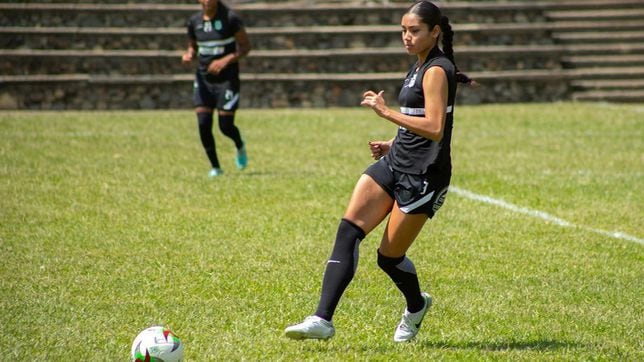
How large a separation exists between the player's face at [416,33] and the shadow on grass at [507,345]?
172 centimetres

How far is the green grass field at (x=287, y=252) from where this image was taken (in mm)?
6625

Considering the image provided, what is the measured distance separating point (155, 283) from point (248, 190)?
4.78 m

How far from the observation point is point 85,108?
2406 cm

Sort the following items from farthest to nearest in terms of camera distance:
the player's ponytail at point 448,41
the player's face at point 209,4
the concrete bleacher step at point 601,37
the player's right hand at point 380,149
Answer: the concrete bleacher step at point 601,37
the player's face at point 209,4
the player's right hand at point 380,149
the player's ponytail at point 448,41

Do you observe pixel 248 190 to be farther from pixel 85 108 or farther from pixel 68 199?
pixel 85 108

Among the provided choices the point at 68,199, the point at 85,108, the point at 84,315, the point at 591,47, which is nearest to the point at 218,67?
the point at 68,199

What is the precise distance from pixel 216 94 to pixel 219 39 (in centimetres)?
69

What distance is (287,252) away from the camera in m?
9.40

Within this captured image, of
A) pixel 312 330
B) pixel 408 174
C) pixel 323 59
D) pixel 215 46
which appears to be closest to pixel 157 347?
pixel 312 330

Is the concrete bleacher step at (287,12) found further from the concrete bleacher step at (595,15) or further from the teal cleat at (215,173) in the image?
the teal cleat at (215,173)

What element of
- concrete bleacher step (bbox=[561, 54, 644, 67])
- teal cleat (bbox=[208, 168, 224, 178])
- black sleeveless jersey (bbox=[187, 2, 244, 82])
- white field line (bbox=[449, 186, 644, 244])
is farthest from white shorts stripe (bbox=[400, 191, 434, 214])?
concrete bleacher step (bbox=[561, 54, 644, 67])

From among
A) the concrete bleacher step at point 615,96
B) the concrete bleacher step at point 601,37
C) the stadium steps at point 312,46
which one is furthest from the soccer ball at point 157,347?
the concrete bleacher step at point 601,37

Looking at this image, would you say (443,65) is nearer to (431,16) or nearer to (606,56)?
(431,16)

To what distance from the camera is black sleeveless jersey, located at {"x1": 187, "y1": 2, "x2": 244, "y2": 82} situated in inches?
554
